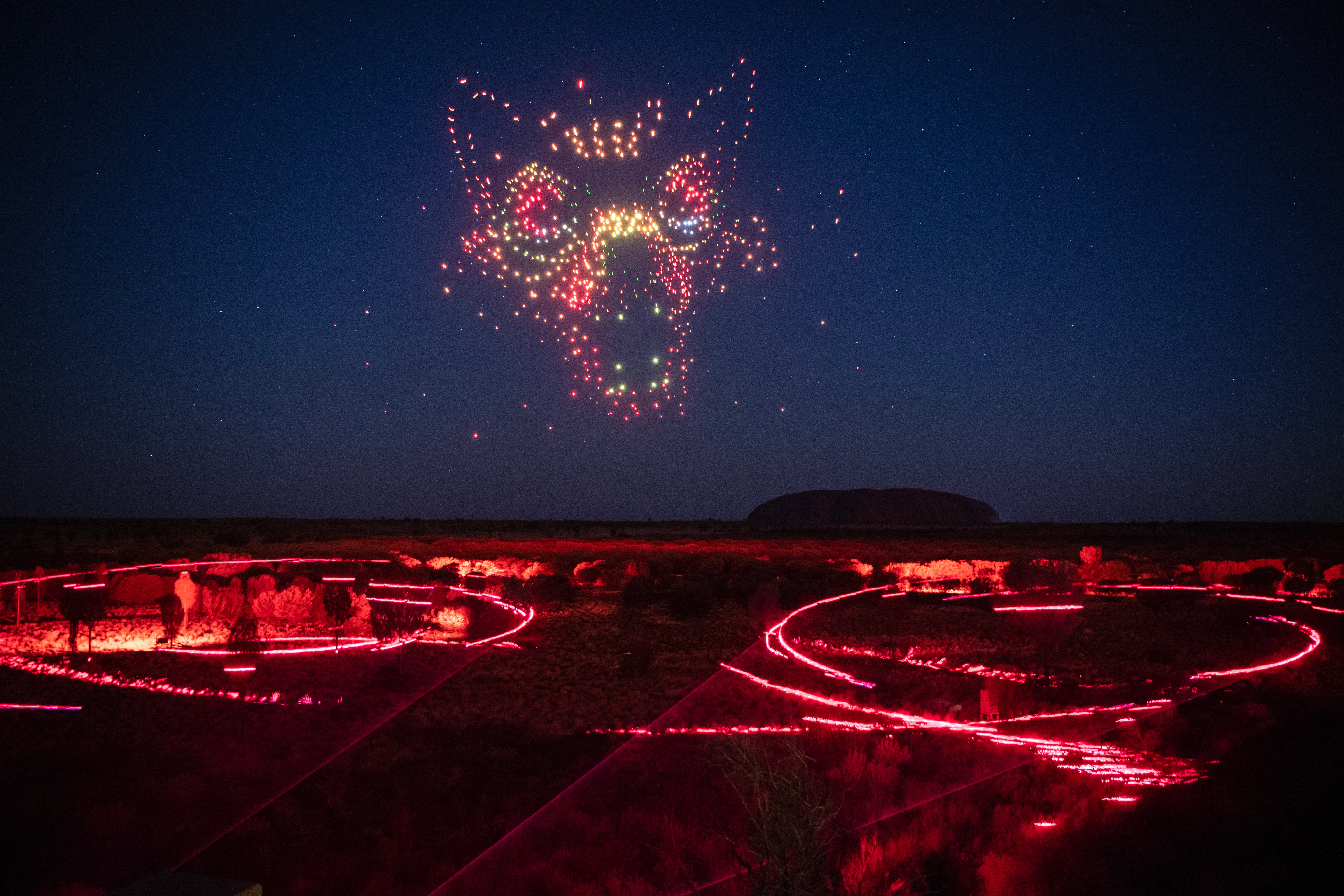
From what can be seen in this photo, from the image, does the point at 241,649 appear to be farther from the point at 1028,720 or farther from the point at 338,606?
the point at 1028,720

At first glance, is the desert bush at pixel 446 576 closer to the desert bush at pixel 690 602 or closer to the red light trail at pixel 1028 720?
the desert bush at pixel 690 602

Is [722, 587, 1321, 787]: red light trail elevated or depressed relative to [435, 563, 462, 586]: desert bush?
depressed

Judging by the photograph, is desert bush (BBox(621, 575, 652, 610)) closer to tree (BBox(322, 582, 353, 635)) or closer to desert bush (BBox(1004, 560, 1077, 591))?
tree (BBox(322, 582, 353, 635))

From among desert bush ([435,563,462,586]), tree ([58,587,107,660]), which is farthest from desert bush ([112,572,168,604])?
desert bush ([435,563,462,586])

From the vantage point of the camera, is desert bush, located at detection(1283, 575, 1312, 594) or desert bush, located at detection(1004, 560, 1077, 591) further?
desert bush, located at detection(1004, 560, 1077, 591)

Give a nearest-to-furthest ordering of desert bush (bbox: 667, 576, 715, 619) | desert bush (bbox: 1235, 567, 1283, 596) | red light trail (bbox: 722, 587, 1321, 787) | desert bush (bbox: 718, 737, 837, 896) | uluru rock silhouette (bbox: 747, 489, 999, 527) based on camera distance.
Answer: desert bush (bbox: 718, 737, 837, 896)
red light trail (bbox: 722, 587, 1321, 787)
desert bush (bbox: 667, 576, 715, 619)
desert bush (bbox: 1235, 567, 1283, 596)
uluru rock silhouette (bbox: 747, 489, 999, 527)

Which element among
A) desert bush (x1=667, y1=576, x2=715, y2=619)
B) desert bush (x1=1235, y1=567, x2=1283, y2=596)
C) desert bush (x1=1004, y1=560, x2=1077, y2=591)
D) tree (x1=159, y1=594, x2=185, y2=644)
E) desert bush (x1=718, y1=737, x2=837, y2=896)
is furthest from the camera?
desert bush (x1=1004, y1=560, x2=1077, y2=591)

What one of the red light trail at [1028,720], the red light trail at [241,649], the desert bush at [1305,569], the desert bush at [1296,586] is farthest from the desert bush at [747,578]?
the desert bush at [1305,569]
